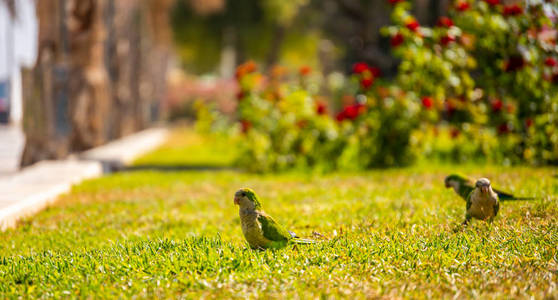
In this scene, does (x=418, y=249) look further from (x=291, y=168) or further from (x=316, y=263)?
(x=291, y=168)

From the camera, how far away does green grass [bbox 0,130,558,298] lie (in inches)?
125

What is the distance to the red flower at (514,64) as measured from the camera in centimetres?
820

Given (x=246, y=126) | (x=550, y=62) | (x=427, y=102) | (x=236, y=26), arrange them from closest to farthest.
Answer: (x=550, y=62) < (x=427, y=102) < (x=246, y=126) < (x=236, y=26)

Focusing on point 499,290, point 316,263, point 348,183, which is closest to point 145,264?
point 316,263

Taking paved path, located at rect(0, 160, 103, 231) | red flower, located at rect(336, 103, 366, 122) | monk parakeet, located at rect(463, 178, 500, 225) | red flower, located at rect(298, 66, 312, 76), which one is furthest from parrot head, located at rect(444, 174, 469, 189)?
red flower, located at rect(298, 66, 312, 76)

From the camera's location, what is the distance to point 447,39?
8.20 m

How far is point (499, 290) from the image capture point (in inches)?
119

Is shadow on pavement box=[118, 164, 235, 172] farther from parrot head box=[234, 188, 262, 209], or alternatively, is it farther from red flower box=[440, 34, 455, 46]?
parrot head box=[234, 188, 262, 209]

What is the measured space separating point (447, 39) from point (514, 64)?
104 centimetres

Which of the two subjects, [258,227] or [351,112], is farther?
[351,112]

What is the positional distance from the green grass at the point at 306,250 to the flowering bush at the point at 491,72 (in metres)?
2.28

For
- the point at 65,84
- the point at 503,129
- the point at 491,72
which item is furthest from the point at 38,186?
the point at 503,129

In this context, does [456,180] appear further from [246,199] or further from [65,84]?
[65,84]

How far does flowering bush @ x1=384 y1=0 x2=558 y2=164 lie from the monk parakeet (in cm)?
428
